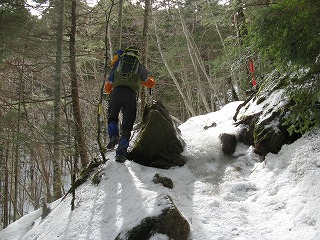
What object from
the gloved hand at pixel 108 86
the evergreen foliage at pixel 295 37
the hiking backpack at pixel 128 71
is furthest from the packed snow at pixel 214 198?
the hiking backpack at pixel 128 71

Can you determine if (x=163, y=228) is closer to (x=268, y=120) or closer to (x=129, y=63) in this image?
(x=268, y=120)

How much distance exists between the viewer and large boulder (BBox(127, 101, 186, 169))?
6.10 meters

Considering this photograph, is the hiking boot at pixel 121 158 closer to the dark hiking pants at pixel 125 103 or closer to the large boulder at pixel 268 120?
the dark hiking pants at pixel 125 103

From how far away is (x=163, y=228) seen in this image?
3977 mm

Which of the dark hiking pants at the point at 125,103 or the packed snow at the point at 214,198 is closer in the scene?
the packed snow at the point at 214,198

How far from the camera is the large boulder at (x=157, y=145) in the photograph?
6097mm

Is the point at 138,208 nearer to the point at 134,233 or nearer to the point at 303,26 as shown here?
the point at 134,233

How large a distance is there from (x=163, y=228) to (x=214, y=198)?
1.28m

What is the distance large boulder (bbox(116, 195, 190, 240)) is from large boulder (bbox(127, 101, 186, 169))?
1.98m

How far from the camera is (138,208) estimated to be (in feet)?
14.3

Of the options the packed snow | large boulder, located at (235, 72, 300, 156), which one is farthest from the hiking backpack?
large boulder, located at (235, 72, 300, 156)

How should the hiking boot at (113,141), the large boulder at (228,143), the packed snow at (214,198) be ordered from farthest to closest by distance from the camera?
1. the hiking boot at (113,141)
2. the large boulder at (228,143)
3. the packed snow at (214,198)

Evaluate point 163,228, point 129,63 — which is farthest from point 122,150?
point 163,228

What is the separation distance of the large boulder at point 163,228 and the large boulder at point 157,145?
1984 mm
